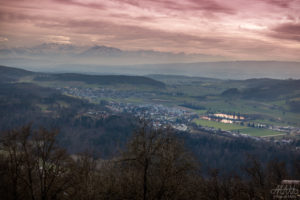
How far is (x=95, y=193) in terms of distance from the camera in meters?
21.0

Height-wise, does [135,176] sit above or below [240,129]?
above

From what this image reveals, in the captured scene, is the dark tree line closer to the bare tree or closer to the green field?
the bare tree

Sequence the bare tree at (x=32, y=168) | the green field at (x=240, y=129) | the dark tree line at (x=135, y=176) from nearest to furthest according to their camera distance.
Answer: the dark tree line at (x=135, y=176)
the bare tree at (x=32, y=168)
the green field at (x=240, y=129)

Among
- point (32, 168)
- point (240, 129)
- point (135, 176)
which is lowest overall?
point (240, 129)

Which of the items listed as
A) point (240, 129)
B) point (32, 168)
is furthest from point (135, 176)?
point (240, 129)

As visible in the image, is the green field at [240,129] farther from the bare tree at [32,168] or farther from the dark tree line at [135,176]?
the bare tree at [32,168]

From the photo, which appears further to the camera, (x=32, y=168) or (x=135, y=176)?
(x=32, y=168)

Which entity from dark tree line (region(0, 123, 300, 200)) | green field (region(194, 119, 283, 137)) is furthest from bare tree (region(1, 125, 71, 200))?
green field (region(194, 119, 283, 137))

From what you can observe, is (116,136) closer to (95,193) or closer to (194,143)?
(194,143)

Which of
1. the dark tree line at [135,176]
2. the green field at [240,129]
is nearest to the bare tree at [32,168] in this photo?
the dark tree line at [135,176]

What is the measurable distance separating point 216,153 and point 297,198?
86336 millimetres

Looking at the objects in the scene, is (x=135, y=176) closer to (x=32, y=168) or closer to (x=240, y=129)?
(x=32, y=168)

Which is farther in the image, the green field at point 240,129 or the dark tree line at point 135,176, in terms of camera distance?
the green field at point 240,129

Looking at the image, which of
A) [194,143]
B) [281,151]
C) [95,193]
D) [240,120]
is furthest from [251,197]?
[240,120]
